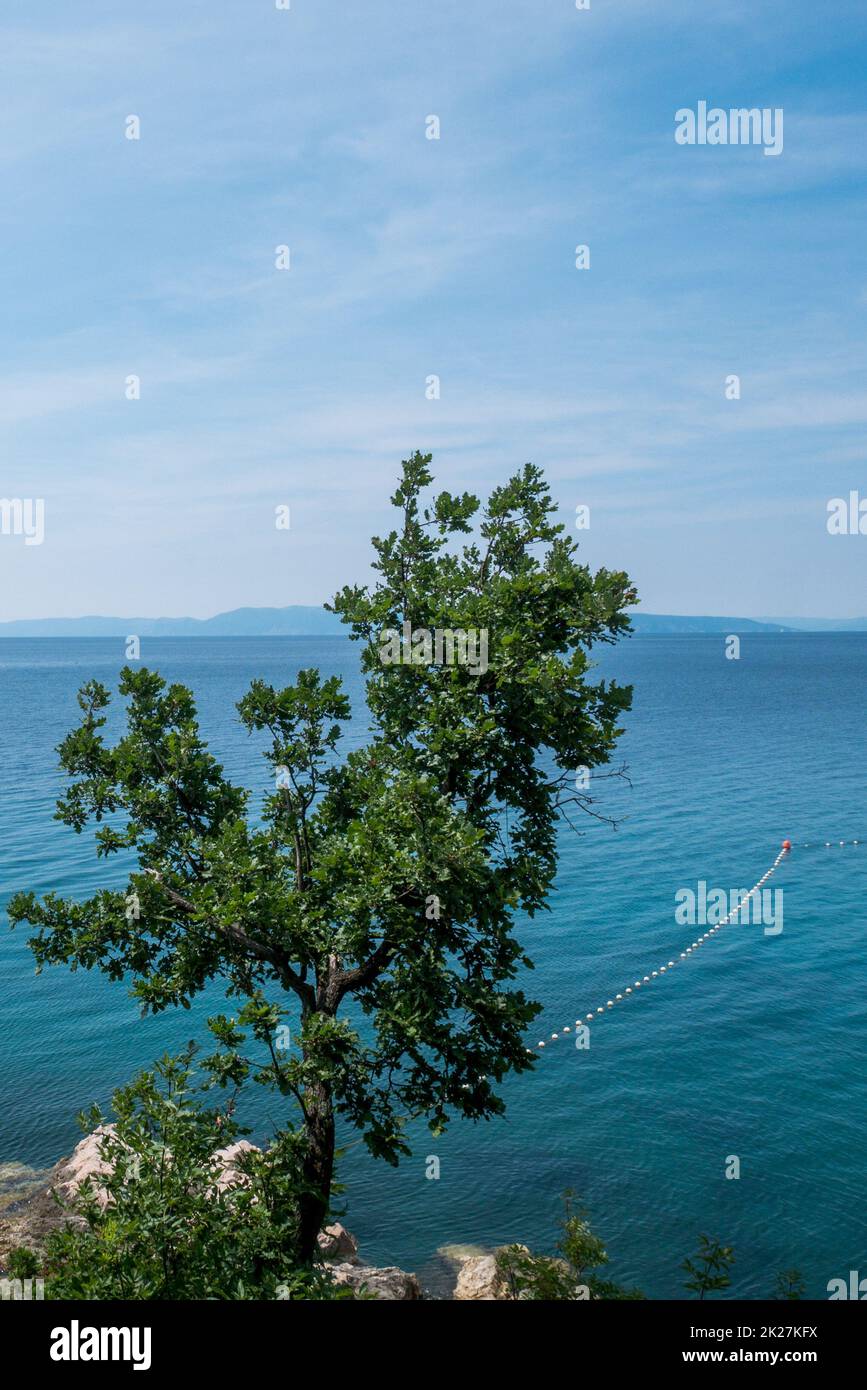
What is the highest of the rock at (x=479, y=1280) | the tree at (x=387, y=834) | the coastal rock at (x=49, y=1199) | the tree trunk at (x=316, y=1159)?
the tree at (x=387, y=834)

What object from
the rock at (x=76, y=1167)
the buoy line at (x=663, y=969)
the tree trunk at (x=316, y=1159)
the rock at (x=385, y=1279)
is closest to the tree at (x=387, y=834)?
the tree trunk at (x=316, y=1159)

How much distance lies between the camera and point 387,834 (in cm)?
1530

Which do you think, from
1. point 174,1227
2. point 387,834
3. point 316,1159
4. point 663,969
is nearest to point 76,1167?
point 316,1159

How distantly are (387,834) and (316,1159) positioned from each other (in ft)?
19.8

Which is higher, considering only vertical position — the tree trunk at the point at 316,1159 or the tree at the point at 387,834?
the tree at the point at 387,834

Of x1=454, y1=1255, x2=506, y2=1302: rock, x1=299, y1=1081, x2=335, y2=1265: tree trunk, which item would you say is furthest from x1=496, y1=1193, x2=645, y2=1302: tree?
x1=299, y1=1081, x2=335, y2=1265: tree trunk

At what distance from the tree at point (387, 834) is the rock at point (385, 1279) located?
32.5ft

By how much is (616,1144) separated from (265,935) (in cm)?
2380

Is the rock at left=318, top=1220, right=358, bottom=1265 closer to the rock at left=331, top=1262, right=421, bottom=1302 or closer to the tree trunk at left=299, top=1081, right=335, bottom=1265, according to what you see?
the rock at left=331, top=1262, right=421, bottom=1302

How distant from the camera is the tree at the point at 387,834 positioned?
15383mm

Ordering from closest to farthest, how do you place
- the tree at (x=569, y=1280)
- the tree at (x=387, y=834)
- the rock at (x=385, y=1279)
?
the tree at (x=387, y=834), the tree at (x=569, y=1280), the rock at (x=385, y=1279)

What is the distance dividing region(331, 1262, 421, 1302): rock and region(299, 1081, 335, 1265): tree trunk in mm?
9118

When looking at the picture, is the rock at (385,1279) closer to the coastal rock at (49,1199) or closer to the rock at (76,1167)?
the coastal rock at (49,1199)
